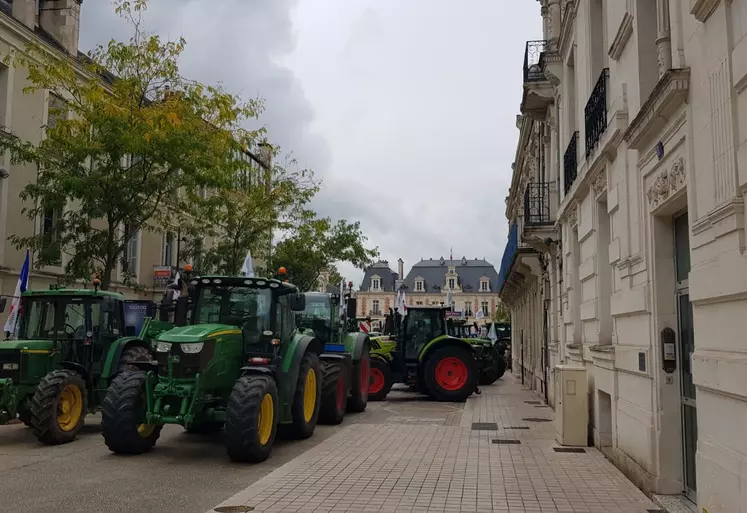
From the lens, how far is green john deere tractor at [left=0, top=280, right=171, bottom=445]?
32.3ft

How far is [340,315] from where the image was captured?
1535 centimetres

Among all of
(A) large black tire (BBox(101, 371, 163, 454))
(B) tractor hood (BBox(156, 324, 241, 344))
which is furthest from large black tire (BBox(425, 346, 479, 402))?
(A) large black tire (BBox(101, 371, 163, 454))

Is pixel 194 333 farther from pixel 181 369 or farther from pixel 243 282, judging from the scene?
pixel 243 282

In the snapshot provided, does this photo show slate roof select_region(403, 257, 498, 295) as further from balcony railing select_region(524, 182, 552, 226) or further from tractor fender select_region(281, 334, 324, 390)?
tractor fender select_region(281, 334, 324, 390)

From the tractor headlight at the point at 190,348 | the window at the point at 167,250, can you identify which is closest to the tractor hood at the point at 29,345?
the tractor headlight at the point at 190,348

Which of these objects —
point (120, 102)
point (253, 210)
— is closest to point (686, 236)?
point (120, 102)

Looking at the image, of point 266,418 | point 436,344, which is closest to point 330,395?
point 266,418

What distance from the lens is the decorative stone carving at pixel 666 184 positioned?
235 inches

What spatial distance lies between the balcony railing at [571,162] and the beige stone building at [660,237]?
0.04 m

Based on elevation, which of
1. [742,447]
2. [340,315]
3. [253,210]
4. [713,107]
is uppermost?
[253,210]

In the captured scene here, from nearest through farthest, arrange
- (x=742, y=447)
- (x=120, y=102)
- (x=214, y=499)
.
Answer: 1. (x=742, y=447)
2. (x=214, y=499)
3. (x=120, y=102)

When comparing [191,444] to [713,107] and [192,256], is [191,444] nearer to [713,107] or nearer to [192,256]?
[713,107]

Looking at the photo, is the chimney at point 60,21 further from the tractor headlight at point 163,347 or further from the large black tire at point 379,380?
the tractor headlight at point 163,347

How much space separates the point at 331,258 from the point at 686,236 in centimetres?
2639
